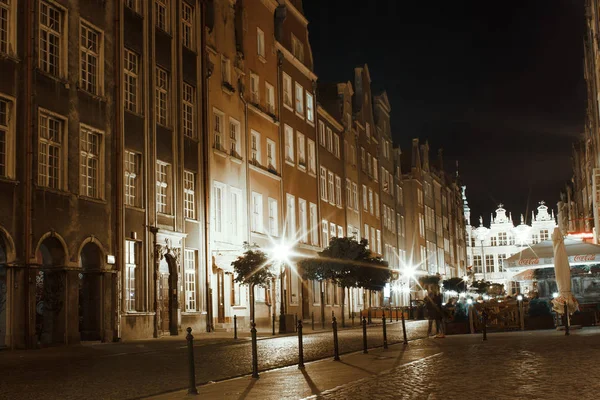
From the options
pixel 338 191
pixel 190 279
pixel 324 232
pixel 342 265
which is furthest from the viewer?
pixel 338 191

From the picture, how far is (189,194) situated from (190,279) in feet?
10.4

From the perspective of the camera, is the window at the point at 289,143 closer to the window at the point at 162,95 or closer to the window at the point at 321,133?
the window at the point at 321,133

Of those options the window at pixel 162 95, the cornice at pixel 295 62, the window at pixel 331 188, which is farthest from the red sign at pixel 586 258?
the window at pixel 331 188

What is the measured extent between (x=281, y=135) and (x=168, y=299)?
1477cm

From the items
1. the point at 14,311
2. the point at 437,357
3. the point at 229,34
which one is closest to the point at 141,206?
the point at 14,311

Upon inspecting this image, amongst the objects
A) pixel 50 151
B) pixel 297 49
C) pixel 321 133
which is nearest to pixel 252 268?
pixel 50 151

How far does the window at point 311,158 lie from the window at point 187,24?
1515 cm

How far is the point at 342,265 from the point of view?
3947cm

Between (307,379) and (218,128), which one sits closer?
(307,379)

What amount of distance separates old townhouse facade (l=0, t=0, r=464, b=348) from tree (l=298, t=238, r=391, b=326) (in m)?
2.52

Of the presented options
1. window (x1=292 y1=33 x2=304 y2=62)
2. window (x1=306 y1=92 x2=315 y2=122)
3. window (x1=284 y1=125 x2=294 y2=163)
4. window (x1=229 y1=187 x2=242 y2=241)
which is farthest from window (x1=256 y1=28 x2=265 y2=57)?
window (x1=229 y1=187 x2=242 y2=241)

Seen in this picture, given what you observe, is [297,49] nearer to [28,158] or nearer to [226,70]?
[226,70]

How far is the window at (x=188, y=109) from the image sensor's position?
33.7 meters

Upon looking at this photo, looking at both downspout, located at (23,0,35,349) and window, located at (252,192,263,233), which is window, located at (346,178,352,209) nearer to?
window, located at (252,192,263,233)
